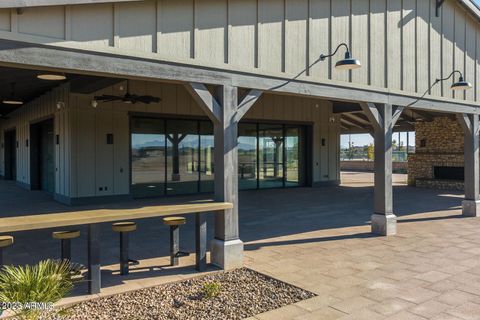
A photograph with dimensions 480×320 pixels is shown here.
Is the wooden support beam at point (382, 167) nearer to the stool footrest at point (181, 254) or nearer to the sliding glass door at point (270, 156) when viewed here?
the stool footrest at point (181, 254)

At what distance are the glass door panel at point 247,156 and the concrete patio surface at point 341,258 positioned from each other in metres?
4.19

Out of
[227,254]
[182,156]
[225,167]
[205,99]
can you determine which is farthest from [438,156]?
[205,99]

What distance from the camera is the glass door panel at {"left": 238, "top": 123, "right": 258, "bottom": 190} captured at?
1380 centimetres

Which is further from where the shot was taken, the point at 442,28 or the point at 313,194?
the point at 313,194

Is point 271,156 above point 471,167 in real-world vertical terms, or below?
above

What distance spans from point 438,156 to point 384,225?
387 inches

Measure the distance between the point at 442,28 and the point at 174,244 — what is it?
23.9 feet

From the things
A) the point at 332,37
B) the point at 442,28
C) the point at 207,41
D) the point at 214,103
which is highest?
the point at 442,28

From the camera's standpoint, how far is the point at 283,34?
563cm

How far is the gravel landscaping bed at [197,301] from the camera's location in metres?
3.59

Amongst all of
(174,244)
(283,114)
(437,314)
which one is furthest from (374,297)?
(283,114)

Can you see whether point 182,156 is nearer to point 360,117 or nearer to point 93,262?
point 93,262

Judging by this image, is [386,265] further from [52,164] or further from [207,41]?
[52,164]

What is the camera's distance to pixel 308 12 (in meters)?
5.96
